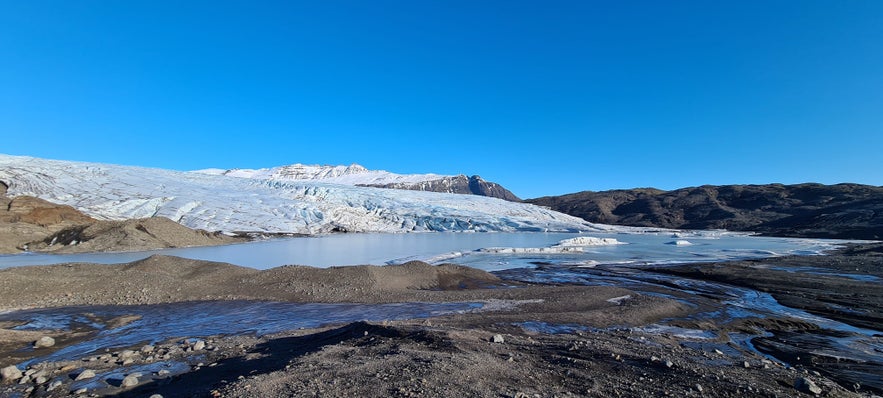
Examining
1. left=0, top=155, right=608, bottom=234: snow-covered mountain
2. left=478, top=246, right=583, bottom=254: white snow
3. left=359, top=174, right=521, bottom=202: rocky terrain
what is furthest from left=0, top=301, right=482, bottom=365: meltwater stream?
left=359, top=174, right=521, bottom=202: rocky terrain

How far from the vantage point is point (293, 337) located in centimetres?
735

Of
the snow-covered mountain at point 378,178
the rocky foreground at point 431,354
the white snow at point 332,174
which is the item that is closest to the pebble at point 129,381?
the rocky foreground at point 431,354

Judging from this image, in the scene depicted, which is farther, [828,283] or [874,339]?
[828,283]

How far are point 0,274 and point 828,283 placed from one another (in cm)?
2489

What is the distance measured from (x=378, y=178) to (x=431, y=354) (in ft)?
419

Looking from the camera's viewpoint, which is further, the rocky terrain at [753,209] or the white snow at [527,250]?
the rocky terrain at [753,209]

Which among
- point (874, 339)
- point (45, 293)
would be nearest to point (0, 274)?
point (45, 293)

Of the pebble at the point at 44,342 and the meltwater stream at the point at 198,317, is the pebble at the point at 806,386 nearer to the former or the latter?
the meltwater stream at the point at 198,317

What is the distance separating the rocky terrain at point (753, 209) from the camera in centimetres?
4959

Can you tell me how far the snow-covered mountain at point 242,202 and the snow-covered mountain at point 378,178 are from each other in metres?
73.7

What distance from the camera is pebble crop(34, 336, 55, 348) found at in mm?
6926

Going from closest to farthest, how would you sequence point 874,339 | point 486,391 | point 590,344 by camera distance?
point 486,391, point 590,344, point 874,339

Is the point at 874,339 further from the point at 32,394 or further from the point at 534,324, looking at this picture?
the point at 32,394

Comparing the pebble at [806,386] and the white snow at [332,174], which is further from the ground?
the white snow at [332,174]
